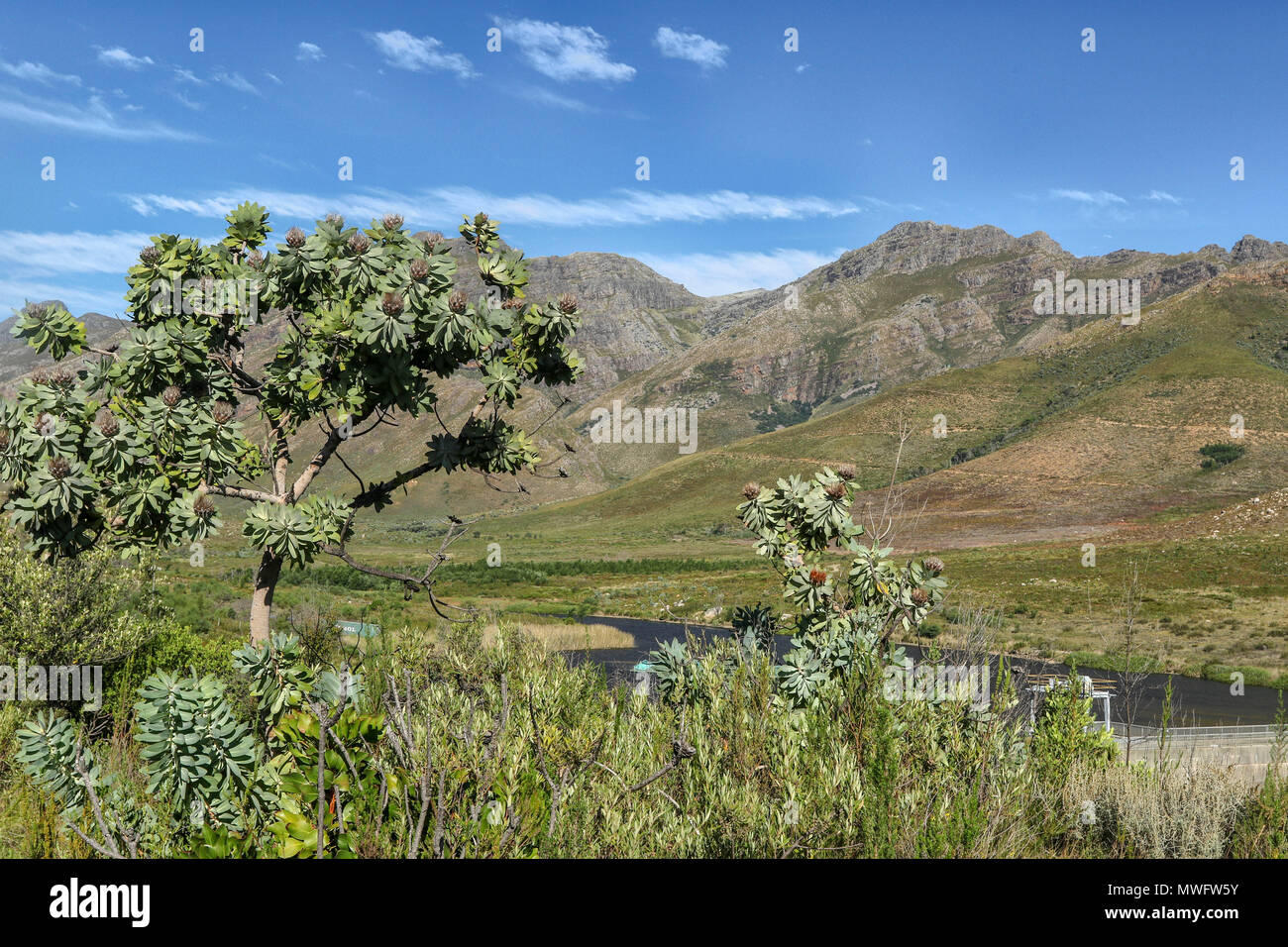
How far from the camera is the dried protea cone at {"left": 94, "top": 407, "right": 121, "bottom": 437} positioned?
4.79 m

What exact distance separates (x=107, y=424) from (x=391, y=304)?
184 cm

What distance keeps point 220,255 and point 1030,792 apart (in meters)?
6.79

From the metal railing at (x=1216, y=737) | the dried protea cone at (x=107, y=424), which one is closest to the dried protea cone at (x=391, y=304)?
the dried protea cone at (x=107, y=424)

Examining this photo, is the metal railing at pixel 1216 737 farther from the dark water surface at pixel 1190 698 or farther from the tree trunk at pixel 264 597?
the tree trunk at pixel 264 597

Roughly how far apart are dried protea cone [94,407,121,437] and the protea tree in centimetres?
1

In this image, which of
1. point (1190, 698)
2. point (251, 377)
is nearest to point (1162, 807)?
point (251, 377)

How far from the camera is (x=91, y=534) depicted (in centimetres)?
546

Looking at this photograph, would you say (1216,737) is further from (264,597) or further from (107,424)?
(107,424)

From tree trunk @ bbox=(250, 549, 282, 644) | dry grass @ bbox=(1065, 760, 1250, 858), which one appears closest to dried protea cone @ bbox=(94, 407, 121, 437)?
tree trunk @ bbox=(250, 549, 282, 644)

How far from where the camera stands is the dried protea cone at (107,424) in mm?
4793

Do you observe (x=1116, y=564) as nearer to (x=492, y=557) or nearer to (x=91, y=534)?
(x=492, y=557)

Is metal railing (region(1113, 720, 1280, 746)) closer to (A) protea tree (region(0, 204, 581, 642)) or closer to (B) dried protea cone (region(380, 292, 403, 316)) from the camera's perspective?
(A) protea tree (region(0, 204, 581, 642))

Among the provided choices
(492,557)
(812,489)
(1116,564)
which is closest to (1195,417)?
(1116,564)

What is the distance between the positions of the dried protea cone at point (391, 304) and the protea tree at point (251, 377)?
12mm
